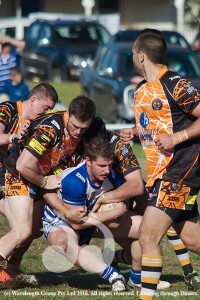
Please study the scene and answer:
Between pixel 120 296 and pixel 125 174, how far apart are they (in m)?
0.99

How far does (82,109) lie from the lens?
698cm

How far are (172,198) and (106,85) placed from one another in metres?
11.8

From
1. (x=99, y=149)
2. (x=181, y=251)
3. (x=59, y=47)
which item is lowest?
(x=59, y=47)

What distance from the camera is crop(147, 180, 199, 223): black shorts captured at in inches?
264

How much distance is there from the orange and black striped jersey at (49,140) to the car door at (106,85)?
412 inches

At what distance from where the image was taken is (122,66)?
1827cm

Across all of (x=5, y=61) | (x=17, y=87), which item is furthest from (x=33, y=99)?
(x=5, y=61)

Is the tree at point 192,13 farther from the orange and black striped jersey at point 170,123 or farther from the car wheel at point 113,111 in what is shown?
the orange and black striped jersey at point 170,123

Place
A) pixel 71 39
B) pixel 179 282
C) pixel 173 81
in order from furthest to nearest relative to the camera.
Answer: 1. pixel 71 39
2. pixel 179 282
3. pixel 173 81

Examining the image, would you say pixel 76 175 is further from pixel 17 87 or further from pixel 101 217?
pixel 17 87

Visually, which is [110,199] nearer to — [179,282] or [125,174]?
[125,174]

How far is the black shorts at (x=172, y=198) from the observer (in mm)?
6695

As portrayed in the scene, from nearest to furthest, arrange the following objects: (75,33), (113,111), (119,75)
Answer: (113,111), (119,75), (75,33)

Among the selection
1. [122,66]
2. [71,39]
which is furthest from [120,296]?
[71,39]
